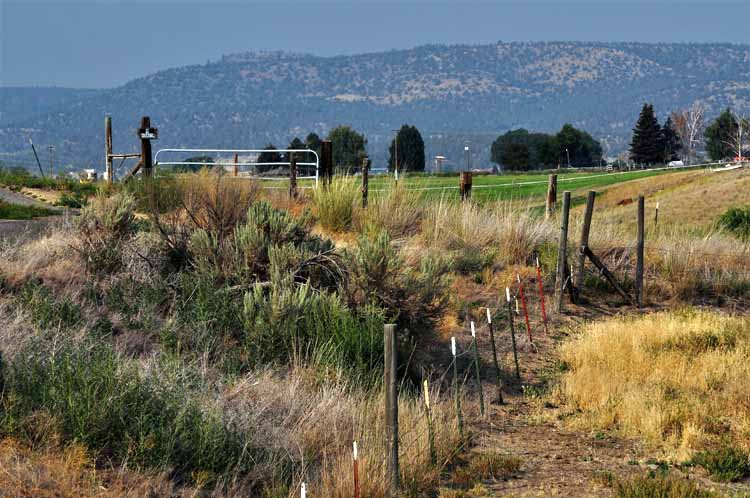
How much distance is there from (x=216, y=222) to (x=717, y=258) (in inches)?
385

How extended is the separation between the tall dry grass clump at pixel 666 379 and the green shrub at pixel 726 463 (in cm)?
22

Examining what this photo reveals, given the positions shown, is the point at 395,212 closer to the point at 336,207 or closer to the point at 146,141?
the point at 336,207

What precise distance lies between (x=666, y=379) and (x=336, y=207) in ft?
26.5

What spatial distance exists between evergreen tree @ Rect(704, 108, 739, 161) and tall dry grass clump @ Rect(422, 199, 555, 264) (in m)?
114

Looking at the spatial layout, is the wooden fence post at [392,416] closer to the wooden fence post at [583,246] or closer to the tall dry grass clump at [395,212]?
the wooden fence post at [583,246]

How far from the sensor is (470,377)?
502 inches

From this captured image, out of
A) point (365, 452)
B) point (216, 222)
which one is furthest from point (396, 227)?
point (365, 452)

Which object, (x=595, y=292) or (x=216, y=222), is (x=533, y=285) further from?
(x=216, y=222)

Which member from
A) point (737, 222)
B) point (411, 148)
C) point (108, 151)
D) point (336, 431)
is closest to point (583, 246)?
point (336, 431)

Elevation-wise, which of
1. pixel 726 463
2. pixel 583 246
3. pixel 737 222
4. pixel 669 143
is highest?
pixel 669 143

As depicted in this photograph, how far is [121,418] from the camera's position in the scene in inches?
317

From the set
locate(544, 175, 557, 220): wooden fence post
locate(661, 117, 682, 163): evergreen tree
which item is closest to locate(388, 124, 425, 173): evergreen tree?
locate(661, 117, 682, 163): evergreen tree

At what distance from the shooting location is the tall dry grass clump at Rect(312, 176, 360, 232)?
1873 centimetres

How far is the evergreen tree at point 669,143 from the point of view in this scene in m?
128
